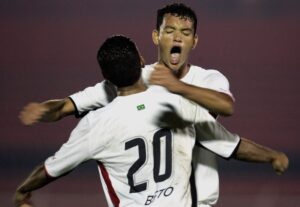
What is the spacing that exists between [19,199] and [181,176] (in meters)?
0.54

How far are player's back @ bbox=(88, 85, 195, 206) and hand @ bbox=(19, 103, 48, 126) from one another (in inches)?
9.1

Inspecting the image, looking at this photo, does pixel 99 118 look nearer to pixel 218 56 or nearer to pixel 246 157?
pixel 246 157

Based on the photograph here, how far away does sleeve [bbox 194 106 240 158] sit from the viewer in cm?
230

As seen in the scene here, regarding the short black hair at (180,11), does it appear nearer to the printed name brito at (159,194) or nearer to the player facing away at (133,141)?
the player facing away at (133,141)

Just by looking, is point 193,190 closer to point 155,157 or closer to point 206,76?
point 155,157

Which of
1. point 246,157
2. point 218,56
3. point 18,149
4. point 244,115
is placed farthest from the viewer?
point 218,56

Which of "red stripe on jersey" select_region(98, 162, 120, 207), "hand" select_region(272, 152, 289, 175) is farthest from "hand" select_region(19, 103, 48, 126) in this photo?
"hand" select_region(272, 152, 289, 175)

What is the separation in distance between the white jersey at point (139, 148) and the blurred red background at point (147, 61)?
1.63 metres

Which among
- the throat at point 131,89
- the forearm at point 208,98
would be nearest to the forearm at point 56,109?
the throat at point 131,89

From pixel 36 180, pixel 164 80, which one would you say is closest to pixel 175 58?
pixel 164 80

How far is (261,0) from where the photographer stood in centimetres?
563

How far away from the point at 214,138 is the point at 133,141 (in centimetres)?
34

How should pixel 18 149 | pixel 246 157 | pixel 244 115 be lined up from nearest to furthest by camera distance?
pixel 246 157, pixel 18 149, pixel 244 115

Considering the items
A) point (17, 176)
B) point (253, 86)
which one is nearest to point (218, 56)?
point (253, 86)
